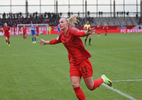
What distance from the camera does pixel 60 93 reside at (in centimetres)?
598

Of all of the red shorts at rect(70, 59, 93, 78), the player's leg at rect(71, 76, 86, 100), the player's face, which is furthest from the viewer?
the player's face

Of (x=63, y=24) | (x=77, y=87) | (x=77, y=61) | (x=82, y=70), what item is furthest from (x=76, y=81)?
(x=63, y=24)

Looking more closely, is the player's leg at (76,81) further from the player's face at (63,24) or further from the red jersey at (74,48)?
the player's face at (63,24)

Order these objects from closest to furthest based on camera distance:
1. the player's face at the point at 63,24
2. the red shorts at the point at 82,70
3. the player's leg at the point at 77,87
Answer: the player's leg at the point at 77,87, the red shorts at the point at 82,70, the player's face at the point at 63,24

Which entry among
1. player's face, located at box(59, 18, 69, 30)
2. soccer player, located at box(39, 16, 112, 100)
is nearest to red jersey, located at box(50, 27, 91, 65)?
soccer player, located at box(39, 16, 112, 100)

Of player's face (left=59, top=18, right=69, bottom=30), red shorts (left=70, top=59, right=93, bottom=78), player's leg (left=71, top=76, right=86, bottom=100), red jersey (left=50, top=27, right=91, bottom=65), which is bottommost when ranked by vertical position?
player's leg (left=71, top=76, right=86, bottom=100)

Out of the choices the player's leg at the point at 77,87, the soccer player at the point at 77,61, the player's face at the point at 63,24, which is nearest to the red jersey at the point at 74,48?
the soccer player at the point at 77,61

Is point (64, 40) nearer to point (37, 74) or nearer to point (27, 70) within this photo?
point (37, 74)

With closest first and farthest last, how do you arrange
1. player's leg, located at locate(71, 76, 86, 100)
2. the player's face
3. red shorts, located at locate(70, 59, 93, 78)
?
player's leg, located at locate(71, 76, 86, 100), red shorts, located at locate(70, 59, 93, 78), the player's face

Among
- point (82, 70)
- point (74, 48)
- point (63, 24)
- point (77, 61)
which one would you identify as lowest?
point (82, 70)

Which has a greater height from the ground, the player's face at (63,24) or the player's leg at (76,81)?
the player's face at (63,24)

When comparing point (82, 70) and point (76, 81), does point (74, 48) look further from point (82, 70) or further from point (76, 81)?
point (76, 81)

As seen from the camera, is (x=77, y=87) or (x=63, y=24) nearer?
(x=77, y=87)

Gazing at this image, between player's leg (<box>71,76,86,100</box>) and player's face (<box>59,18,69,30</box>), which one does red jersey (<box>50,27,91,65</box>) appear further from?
player's leg (<box>71,76,86,100</box>)
